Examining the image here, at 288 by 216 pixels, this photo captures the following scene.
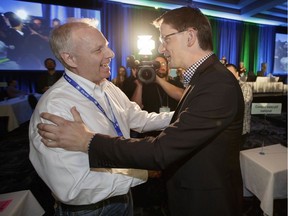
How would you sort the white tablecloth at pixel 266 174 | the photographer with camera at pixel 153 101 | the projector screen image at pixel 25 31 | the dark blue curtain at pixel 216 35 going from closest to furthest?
the white tablecloth at pixel 266 174 < the photographer with camera at pixel 153 101 < the projector screen image at pixel 25 31 < the dark blue curtain at pixel 216 35

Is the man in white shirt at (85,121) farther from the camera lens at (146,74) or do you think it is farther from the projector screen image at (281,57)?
the projector screen image at (281,57)

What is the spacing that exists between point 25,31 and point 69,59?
22.5ft

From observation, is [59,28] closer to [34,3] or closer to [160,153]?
Result: [160,153]

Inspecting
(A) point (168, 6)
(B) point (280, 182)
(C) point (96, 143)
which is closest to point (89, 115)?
(C) point (96, 143)

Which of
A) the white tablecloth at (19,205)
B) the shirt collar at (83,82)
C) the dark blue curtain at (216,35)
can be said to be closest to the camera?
the shirt collar at (83,82)

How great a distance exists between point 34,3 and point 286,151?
7678 mm

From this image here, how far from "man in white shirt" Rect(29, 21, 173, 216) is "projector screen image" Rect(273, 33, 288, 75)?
1456 cm

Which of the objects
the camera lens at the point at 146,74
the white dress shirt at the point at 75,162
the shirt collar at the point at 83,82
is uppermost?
the camera lens at the point at 146,74

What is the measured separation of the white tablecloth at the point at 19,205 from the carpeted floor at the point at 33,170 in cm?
93

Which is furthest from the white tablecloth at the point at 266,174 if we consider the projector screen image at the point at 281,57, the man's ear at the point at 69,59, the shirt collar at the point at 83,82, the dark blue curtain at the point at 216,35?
the projector screen image at the point at 281,57

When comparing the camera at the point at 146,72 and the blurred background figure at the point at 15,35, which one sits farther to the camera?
the blurred background figure at the point at 15,35

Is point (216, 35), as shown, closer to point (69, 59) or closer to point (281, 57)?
point (281, 57)

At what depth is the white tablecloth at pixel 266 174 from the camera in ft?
6.40

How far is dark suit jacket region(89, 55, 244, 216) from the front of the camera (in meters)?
0.86
